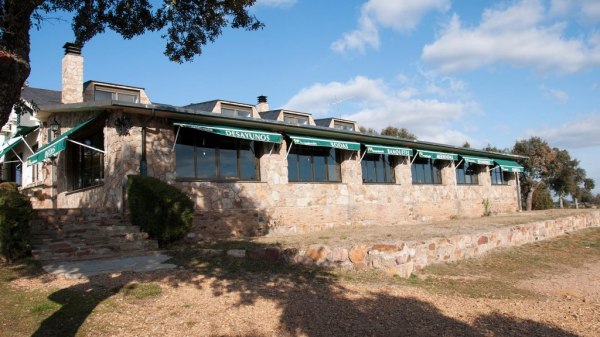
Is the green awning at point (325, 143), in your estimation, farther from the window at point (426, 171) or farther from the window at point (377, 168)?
the window at point (426, 171)

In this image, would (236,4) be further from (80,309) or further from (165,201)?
(80,309)

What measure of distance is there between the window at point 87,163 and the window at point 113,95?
3.33 m

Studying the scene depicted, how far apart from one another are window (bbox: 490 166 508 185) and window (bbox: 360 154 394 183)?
33.5 ft

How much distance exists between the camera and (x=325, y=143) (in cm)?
1531

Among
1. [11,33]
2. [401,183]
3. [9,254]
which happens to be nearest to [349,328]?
[11,33]

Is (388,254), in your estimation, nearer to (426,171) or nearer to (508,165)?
(426,171)

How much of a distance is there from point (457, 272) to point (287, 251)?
3879mm

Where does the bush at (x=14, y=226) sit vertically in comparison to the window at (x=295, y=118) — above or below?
below

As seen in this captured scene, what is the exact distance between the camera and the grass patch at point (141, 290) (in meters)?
6.26

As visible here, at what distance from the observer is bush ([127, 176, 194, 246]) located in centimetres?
1005

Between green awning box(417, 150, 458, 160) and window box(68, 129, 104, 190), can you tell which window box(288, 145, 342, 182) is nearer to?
green awning box(417, 150, 458, 160)

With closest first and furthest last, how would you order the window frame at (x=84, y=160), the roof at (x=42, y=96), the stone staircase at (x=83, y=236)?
the stone staircase at (x=83, y=236)
the window frame at (x=84, y=160)
the roof at (x=42, y=96)

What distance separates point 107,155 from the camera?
12.2 metres

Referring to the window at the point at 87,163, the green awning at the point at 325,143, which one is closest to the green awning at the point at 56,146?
the window at the point at 87,163
